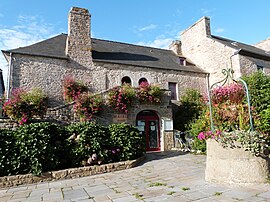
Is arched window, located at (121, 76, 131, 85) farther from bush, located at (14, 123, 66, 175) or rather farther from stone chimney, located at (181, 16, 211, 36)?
stone chimney, located at (181, 16, 211, 36)

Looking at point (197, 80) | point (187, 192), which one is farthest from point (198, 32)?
point (187, 192)

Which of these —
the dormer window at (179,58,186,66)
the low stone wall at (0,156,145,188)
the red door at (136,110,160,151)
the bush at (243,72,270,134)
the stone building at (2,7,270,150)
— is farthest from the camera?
the dormer window at (179,58,186,66)

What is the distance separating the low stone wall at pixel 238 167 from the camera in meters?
3.99

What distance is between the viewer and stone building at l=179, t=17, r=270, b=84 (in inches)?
543

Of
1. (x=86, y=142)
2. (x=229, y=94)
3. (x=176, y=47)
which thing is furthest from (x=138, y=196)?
(x=176, y=47)

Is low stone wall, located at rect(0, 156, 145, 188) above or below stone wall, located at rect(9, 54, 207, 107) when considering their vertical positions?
below

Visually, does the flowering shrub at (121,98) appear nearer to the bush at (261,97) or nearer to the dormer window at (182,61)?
the bush at (261,97)

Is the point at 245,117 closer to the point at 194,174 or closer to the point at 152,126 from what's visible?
the point at 194,174

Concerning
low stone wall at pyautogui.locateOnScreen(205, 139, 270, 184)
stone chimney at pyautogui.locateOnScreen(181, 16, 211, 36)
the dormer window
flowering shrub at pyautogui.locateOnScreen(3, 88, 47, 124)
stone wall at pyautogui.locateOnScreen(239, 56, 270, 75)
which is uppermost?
stone chimney at pyautogui.locateOnScreen(181, 16, 211, 36)

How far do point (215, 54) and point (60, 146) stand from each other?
13.3 meters

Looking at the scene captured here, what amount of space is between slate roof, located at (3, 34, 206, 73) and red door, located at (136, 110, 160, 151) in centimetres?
397

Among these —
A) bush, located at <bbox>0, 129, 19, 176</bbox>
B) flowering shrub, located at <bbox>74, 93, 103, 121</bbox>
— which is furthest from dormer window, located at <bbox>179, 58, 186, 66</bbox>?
bush, located at <bbox>0, 129, 19, 176</bbox>

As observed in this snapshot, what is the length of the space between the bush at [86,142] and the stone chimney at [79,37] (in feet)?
20.7

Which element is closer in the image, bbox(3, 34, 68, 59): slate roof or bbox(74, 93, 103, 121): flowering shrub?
bbox(74, 93, 103, 121): flowering shrub
